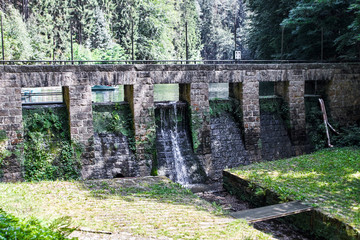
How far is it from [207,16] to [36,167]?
60.4 meters

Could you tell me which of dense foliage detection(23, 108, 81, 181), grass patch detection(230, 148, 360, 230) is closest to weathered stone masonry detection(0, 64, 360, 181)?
dense foliage detection(23, 108, 81, 181)

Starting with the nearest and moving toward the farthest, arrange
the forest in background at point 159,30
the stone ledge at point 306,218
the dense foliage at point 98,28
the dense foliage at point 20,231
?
the dense foliage at point 20,231 → the stone ledge at point 306,218 → the forest in background at point 159,30 → the dense foliage at point 98,28

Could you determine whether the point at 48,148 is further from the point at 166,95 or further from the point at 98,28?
the point at 98,28

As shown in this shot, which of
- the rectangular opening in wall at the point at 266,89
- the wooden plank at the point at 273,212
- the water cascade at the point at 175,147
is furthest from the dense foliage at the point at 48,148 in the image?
the rectangular opening in wall at the point at 266,89

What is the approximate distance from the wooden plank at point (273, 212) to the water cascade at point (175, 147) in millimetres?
4012

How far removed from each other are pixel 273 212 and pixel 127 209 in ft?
10.4

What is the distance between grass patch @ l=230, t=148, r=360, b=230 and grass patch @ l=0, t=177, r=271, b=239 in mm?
2010

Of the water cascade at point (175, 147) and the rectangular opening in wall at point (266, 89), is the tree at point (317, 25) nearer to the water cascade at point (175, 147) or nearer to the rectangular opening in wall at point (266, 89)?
the rectangular opening in wall at point (266, 89)

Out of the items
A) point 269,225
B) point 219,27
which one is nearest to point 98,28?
point 219,27

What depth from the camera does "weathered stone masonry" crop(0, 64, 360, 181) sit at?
389 inches

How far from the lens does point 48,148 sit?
34.1ft

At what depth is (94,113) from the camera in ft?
36.7

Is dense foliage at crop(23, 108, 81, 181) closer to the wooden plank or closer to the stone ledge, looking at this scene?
the stone ledge

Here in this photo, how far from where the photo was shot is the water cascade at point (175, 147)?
1162cm
